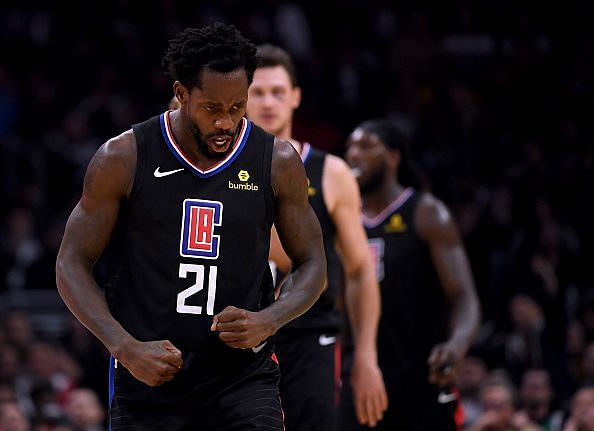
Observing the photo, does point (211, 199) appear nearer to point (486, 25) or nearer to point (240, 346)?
point (240, 346)

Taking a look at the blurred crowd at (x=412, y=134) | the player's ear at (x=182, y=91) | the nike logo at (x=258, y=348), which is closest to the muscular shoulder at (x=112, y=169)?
the player's ear at (x=182, y=91)

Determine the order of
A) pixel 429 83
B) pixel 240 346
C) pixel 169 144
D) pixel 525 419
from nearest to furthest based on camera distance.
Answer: pixel 240 346 < pixel 169 144 < pixel 525 419 < pixel 429 83

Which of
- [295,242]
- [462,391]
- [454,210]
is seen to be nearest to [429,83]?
[454,210]

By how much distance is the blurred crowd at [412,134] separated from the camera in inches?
413

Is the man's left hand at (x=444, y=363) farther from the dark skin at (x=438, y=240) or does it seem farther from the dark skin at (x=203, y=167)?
the dark skin at (x=203, y=167)

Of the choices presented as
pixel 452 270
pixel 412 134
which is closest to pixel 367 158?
pixel 452 270

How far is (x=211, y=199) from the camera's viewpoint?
171 inches

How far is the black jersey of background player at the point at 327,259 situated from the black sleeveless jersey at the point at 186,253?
152 cm

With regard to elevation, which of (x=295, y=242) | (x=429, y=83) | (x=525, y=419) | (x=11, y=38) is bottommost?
(x=525, y=419)

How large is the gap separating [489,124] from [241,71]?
9063 mm

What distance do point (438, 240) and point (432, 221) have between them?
0.12m

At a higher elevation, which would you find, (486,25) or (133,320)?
(486,25)

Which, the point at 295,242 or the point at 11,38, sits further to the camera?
the point at 11,38

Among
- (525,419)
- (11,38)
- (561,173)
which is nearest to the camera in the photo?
(525,419)
